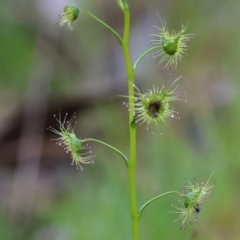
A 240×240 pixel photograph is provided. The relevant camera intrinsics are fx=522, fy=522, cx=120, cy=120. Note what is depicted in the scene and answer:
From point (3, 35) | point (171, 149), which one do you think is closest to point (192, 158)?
point (171, 149)

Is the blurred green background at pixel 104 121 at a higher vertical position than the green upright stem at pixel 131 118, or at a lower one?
higher

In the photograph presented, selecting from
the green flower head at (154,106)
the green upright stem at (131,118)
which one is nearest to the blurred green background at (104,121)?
the green upright stem at (131,118)

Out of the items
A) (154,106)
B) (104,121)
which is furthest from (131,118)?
(104,121)

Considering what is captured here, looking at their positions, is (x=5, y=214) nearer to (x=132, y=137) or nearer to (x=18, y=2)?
(x=18, y=2)

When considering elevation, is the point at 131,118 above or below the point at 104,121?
Answer: below

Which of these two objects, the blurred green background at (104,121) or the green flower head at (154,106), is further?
the blurred green background at (104,121)

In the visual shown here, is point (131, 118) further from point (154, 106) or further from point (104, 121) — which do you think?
point (104, 121)

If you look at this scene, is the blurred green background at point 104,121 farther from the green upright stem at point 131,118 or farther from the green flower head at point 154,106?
the green flower head at point 154,106

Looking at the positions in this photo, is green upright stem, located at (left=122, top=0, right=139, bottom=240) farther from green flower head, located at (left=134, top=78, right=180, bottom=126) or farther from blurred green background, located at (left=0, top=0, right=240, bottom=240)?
blurred green background, located at (left=0, top=0, right=240, bottom=240)
